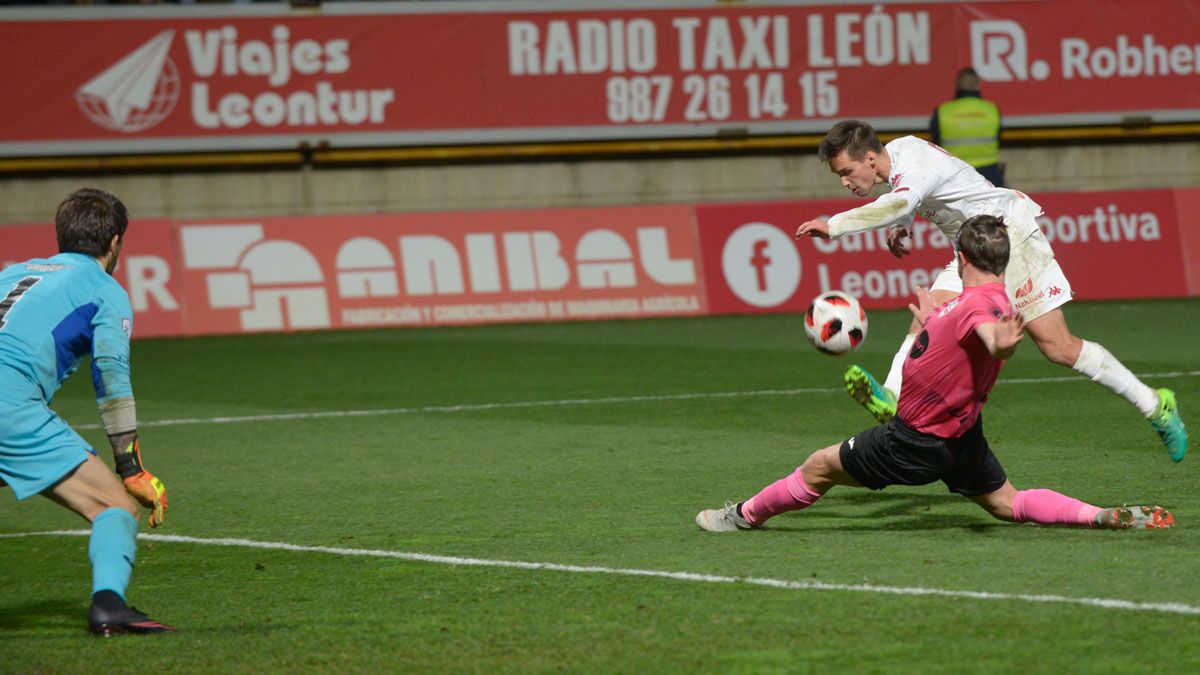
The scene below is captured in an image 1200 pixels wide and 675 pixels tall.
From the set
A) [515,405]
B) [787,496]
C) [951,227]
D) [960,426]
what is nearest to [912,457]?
[960,426]

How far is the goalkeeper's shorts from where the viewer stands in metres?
5.60

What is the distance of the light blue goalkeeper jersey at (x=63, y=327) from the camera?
5.67 meters

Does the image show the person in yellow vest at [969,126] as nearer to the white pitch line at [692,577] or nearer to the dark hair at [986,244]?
the dark hair at [986,244]

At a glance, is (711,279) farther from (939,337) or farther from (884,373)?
(939,337)

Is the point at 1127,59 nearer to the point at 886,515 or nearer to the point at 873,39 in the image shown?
the point at 873,39

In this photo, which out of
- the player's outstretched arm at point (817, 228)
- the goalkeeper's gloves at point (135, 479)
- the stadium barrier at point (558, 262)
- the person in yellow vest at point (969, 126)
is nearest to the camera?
the goalkeeper's gloves at point (135, 479)

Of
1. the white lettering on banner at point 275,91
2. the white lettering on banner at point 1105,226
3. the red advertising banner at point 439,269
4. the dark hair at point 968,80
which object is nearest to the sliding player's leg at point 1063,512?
the red advertising banner at point 439,269

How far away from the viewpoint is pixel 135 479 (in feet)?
18.8

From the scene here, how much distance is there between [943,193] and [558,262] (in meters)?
11.5

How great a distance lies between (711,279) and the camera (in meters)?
19.8

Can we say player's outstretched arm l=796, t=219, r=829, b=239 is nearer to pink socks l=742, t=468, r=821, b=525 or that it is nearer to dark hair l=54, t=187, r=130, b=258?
pink socks l=742, t=468, r=821, b=525

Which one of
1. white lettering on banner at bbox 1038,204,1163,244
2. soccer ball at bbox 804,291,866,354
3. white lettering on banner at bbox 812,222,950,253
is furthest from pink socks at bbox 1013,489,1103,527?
white lettering on banner at bbox 1038,204,1163,244

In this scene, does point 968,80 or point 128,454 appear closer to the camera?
point 128,454

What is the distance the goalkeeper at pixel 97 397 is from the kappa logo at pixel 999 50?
18096mm
